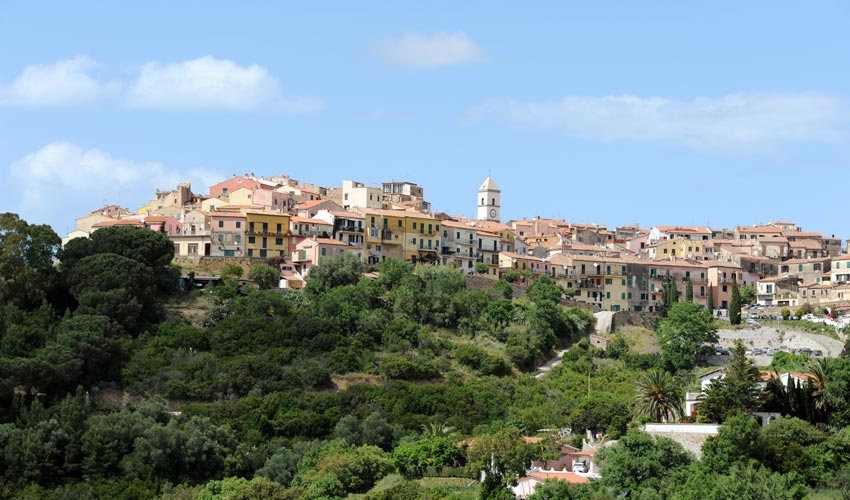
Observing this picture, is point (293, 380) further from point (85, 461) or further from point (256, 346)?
point (85, 461)

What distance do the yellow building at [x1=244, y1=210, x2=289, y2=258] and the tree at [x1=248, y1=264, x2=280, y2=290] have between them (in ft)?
10.7

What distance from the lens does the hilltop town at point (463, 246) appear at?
74750mm

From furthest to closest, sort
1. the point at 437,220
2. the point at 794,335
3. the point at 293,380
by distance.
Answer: the point at 437,220, the point at 794,335, the point at 293,380

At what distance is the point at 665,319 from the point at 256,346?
2214 cm

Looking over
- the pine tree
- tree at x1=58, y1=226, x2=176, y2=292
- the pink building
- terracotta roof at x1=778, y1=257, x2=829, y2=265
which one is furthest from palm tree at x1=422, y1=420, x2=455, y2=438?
terracotta roof at x1=778, y1=257, x2=829, y2=265

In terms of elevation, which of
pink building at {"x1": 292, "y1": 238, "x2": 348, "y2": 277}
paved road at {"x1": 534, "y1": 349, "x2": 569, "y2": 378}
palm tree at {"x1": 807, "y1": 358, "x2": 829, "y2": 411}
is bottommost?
paved road at {"x1": 534, "y1": 349, "x2": 569, "y2": 378}

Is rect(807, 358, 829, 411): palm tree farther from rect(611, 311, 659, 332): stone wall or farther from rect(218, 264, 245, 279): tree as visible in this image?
rect(218, 264, 245, 279): tree

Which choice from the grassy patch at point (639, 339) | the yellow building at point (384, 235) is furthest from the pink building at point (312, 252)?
the grassy patch at point (639, 339)

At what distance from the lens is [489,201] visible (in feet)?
342

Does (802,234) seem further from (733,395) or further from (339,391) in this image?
(733,395)

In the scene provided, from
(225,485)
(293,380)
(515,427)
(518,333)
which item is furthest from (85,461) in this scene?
(518,333)

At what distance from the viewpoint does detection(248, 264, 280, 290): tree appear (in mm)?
70375

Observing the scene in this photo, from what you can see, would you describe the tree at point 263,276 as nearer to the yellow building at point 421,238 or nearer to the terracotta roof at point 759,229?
the yellow building at point 421,238

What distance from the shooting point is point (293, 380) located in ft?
199
